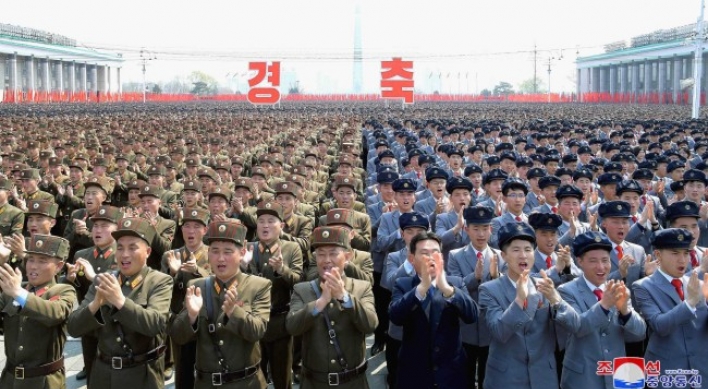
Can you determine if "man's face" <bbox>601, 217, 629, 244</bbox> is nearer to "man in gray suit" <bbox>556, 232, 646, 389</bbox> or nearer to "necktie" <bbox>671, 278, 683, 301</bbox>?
"necktie" <bbox>671, 278, 683, 301</bbox>

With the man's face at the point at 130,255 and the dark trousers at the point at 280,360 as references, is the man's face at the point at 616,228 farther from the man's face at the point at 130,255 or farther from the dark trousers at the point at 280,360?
the man's face at the point at 130,255

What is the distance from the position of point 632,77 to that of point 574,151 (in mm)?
63954

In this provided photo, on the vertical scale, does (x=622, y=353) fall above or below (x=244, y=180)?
below

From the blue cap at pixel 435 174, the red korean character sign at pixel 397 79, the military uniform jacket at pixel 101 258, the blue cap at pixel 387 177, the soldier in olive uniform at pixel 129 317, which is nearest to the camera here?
the soldier in olive uniform at pixel 129 317

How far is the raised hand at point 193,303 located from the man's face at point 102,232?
2054 millimetres

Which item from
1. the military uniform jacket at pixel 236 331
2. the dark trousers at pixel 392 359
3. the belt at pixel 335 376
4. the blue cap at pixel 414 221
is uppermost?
the blue cap at pixel 414 221

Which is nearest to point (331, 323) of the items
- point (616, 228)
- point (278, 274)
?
point (278, 274)

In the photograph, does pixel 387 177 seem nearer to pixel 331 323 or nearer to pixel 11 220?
pixel 11 220

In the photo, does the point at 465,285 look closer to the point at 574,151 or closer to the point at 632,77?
the point at 574,151

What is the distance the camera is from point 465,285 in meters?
5.70

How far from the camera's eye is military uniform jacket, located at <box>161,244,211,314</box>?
581 cm

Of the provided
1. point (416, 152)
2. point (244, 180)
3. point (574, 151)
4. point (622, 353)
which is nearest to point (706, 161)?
point (574, 151)

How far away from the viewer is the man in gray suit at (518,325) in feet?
14.9

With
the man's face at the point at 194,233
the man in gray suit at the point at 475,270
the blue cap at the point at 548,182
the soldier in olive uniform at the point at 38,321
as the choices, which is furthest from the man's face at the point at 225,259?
the blue cap at the point at 548,182
